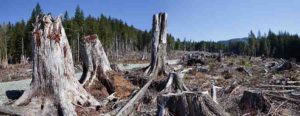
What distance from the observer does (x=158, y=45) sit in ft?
68.2

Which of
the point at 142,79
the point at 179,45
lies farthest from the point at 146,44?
the point at 142,79

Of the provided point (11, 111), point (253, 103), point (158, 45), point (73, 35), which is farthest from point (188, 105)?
point (73, 35)

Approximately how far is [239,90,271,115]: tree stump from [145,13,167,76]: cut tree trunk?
8578 mm

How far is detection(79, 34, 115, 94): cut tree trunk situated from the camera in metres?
16.3

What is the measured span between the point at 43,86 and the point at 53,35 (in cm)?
159

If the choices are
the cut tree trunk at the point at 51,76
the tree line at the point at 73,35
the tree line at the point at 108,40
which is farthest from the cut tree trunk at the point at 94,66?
the tree line at the point at 73,35

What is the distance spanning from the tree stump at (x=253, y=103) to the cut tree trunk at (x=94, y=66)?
252 inches

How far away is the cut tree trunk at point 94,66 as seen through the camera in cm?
1634

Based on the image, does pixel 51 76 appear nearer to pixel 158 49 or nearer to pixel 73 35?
pixel 158 49

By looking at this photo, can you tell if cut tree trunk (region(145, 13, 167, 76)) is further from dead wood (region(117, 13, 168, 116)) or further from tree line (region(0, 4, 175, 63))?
tree line (region(0, 4, 175, 63))

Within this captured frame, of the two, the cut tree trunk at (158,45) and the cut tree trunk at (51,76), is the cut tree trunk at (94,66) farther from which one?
the cut tree trunk at (51,76)

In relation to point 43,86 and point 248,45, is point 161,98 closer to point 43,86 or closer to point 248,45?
point 43,86

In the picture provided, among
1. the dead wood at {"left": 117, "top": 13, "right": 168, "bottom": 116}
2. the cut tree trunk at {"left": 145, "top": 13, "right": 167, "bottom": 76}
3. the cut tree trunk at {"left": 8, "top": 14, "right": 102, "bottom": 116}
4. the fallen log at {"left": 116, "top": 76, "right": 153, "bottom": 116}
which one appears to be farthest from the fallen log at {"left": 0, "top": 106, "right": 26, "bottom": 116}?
the cut tree trunk at {"left": 145, "top": 13, "right": 167, "bottom": 76}

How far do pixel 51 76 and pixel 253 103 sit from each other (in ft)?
19.3
